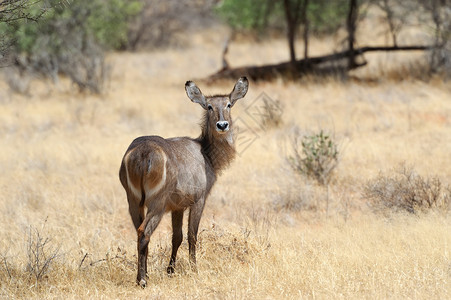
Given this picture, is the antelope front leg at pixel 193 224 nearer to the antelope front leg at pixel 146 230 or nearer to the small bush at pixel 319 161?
the antelope front leg at pixel 146 230

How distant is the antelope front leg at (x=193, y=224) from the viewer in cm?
536

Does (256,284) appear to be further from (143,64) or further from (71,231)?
(143,64)

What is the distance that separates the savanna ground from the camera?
202 inches

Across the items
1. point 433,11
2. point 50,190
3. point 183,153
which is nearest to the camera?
point 183,153

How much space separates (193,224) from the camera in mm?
5410

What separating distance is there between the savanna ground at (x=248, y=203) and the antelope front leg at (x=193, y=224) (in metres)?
0.12

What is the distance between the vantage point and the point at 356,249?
19.0ft

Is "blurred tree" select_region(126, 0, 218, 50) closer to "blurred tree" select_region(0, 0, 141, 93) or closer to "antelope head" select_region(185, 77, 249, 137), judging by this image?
"blurred tree" select_region(0, 0, 141, 93)

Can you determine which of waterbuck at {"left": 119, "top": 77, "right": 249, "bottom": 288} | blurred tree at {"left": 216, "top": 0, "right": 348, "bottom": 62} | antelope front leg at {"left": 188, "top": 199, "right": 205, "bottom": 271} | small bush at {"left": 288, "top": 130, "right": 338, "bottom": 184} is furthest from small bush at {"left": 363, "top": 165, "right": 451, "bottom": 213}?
blurred tree at {"left": 216, "top": 0, "right": 348, "bottom": 62}

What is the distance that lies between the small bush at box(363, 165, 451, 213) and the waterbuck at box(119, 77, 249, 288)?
7.44 ft

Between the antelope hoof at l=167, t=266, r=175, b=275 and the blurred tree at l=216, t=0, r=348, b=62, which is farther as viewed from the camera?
the blurred tree at l=216, t=0, r=348, b=62

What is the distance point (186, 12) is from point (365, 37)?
11.7 m

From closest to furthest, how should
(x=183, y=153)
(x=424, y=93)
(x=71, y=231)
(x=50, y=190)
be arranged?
(x=183, y=153)
(x=71, y=231)
(x=50, y=190)
(x=424, y=93)

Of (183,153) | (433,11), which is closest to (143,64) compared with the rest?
(433,11)
